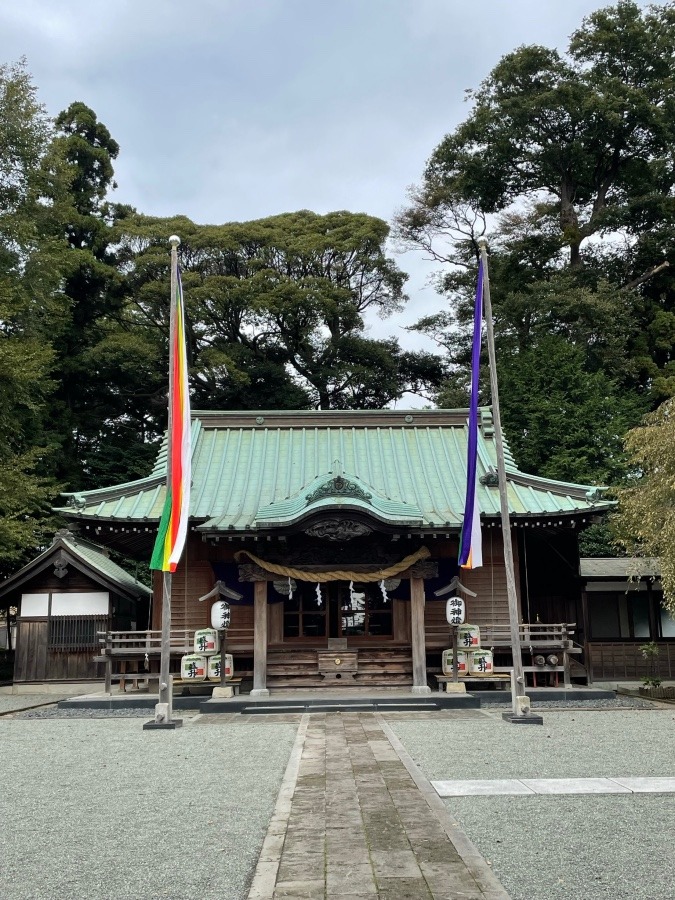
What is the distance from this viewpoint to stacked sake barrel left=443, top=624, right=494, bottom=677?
1548 cm

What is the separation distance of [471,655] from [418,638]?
1.16m

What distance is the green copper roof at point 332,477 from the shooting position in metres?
15.8

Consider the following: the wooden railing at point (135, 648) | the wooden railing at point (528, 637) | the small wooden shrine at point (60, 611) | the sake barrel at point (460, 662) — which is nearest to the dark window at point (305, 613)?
the wooden railing at point (135, 648)

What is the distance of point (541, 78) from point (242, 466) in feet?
89.4

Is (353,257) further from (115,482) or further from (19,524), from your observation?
(19,524)

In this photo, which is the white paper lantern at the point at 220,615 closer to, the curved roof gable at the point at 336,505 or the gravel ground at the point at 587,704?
the curved roof gable at the point at 336,505

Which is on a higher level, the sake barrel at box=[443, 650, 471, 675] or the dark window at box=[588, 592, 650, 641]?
the dark window at box=[588, 592, 650, 641]

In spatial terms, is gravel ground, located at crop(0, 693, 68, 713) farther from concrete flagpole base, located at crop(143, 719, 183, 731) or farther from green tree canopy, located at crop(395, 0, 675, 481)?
green tree canopy, located at crop(395, 0, 675, 481)

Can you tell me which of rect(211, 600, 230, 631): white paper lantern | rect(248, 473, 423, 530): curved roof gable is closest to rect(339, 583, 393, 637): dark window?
rect(248, 473, 423, 530): curved roof gable

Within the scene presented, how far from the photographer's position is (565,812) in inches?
244

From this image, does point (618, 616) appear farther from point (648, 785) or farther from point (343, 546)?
point (648, 785)

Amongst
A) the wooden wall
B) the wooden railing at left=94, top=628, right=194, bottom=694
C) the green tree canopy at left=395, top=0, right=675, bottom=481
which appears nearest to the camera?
the wooden railing at left=94, top=628, right=194, bottom=694

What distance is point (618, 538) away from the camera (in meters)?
18.2

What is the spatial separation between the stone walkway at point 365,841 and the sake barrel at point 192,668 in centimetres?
689
